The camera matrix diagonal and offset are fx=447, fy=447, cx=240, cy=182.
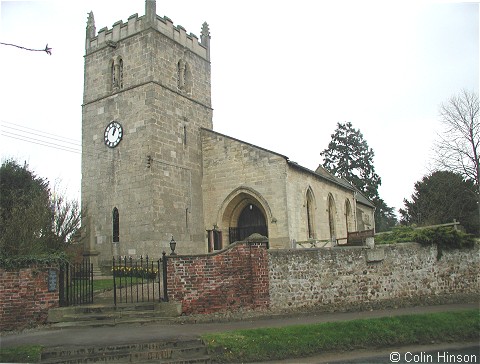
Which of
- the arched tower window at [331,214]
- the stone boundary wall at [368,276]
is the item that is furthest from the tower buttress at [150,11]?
the arched tower window at [331,214]

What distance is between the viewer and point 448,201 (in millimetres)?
42094

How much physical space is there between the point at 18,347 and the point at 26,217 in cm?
806

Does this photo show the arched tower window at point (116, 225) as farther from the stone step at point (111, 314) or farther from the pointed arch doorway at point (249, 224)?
the stone step at point (111, 314)

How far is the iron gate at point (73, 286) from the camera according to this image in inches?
550

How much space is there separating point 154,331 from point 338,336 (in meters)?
4.65

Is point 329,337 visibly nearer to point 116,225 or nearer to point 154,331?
point 154,331

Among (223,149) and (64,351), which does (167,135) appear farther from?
(64,351)

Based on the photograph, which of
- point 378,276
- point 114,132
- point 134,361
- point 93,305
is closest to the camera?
point 134,361

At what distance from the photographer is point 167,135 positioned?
23375 mm

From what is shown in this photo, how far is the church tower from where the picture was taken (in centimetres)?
2212

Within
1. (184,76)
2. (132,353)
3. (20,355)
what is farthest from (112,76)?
(132,353)

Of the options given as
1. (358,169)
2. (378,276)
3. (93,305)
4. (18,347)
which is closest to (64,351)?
(18,347)

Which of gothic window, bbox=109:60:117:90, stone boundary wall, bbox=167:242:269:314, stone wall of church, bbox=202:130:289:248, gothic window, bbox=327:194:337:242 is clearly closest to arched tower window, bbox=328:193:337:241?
gothic window, bbox=327:194:337:242

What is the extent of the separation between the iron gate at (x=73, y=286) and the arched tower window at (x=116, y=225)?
22.0 feet
